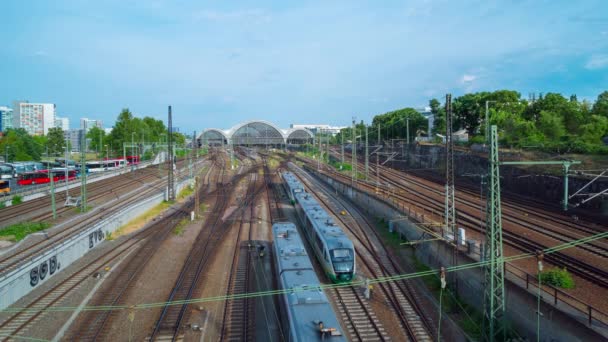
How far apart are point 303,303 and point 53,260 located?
15.8 m

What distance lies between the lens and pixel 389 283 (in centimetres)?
2131

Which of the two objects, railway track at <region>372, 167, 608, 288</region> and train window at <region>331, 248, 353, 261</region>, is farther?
train window at <region>331, 248, 353, 261</region>

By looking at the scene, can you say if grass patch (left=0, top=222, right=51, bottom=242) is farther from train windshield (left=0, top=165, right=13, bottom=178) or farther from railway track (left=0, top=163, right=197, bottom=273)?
train windshield (left=0, top=165, right=13, bottom=178)

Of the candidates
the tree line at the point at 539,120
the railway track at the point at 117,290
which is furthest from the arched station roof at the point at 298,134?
the railway track at the point at 117,290

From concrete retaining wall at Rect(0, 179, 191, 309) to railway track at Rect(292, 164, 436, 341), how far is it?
1682cm

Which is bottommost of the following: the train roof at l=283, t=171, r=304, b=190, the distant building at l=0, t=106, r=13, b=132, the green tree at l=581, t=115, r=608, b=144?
the train roof at l=283, t=171, r=304, b=190

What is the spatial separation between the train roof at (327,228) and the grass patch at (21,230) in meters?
18.9

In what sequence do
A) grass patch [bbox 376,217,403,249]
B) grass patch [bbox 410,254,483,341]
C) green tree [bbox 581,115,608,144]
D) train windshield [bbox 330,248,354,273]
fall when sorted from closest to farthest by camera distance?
grass patch [bbox 410,254,483,341] → train windshield [bbox 330,248,354,273] → grass patch [bbox 376,217,403,249] → green tree [bbox 581,115,608,144]

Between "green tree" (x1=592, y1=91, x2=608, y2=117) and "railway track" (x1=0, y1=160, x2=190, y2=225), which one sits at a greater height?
"green tree" (x1=592, y1=91, x2=608, y2=117)

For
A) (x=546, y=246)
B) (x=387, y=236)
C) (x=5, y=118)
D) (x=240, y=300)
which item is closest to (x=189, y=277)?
(x=240, y=300)

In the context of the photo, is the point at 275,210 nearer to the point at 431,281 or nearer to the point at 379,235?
the point at 379,235

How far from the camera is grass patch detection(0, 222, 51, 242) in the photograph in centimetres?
2702

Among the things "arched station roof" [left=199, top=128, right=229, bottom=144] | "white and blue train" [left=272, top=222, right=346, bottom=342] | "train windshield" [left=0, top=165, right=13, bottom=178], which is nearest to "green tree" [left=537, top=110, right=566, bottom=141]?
"white and blue train" [left=272, top=222, right=346, bottom=342]

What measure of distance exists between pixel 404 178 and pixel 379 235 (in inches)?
1066
